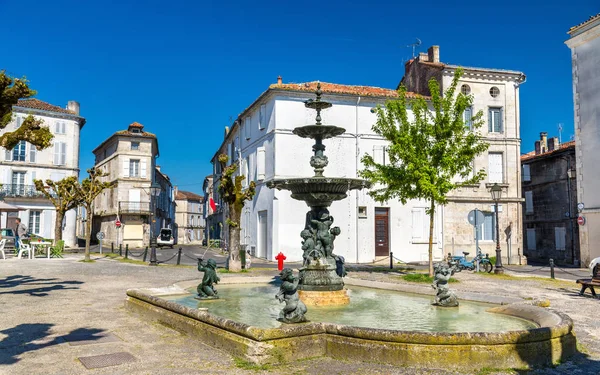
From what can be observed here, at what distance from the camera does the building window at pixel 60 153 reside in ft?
138

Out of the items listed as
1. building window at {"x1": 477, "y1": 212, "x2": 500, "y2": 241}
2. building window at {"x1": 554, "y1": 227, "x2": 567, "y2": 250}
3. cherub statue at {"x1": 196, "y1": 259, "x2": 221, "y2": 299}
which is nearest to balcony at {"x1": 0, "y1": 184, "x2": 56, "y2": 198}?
building window at {"x1": 477, "y1": 212, "x2": 500, "y2": 241}

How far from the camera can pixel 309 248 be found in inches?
386

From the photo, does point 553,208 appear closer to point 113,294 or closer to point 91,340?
point 113,294

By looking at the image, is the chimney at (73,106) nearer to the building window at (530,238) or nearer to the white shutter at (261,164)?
the white shutter at (261,164)

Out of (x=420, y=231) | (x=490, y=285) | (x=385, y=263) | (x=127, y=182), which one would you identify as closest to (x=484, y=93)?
(x=420, y=231)

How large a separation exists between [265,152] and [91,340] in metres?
21.9

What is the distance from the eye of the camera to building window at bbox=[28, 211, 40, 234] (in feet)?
129

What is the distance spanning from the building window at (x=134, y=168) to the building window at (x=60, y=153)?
641 cm

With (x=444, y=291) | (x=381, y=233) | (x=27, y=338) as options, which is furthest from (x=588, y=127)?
(x=27, y=338)

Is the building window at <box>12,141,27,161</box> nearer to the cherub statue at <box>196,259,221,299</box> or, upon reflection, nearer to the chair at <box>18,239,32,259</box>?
the chair at <box>18,239,32,259</box>

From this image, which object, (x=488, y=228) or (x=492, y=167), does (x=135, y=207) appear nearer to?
(x=488, y=228)

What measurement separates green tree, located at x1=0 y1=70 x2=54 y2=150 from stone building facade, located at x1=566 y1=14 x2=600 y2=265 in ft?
79.1

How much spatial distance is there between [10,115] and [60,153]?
33286mm

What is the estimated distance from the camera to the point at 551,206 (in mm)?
31703
